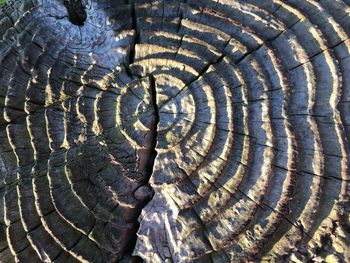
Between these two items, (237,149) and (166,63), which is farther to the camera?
(166,63)

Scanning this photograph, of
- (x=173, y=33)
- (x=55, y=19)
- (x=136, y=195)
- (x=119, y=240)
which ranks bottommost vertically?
(x=119, y=240)

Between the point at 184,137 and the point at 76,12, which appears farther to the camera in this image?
the point at 76,12

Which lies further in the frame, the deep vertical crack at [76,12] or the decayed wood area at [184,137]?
the deep vertical crack at [76,12]

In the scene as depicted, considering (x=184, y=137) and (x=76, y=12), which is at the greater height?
(x=76, y=12)

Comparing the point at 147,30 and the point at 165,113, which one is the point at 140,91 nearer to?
the point at 165,113

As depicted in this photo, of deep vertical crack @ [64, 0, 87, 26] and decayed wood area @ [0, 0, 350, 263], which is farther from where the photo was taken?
deep vertical crack @ [64, 0, 87, 26]

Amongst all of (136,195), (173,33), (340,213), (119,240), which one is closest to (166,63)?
(173,33)

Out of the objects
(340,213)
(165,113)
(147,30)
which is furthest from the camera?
(147,30)

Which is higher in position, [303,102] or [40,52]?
[303,102]
